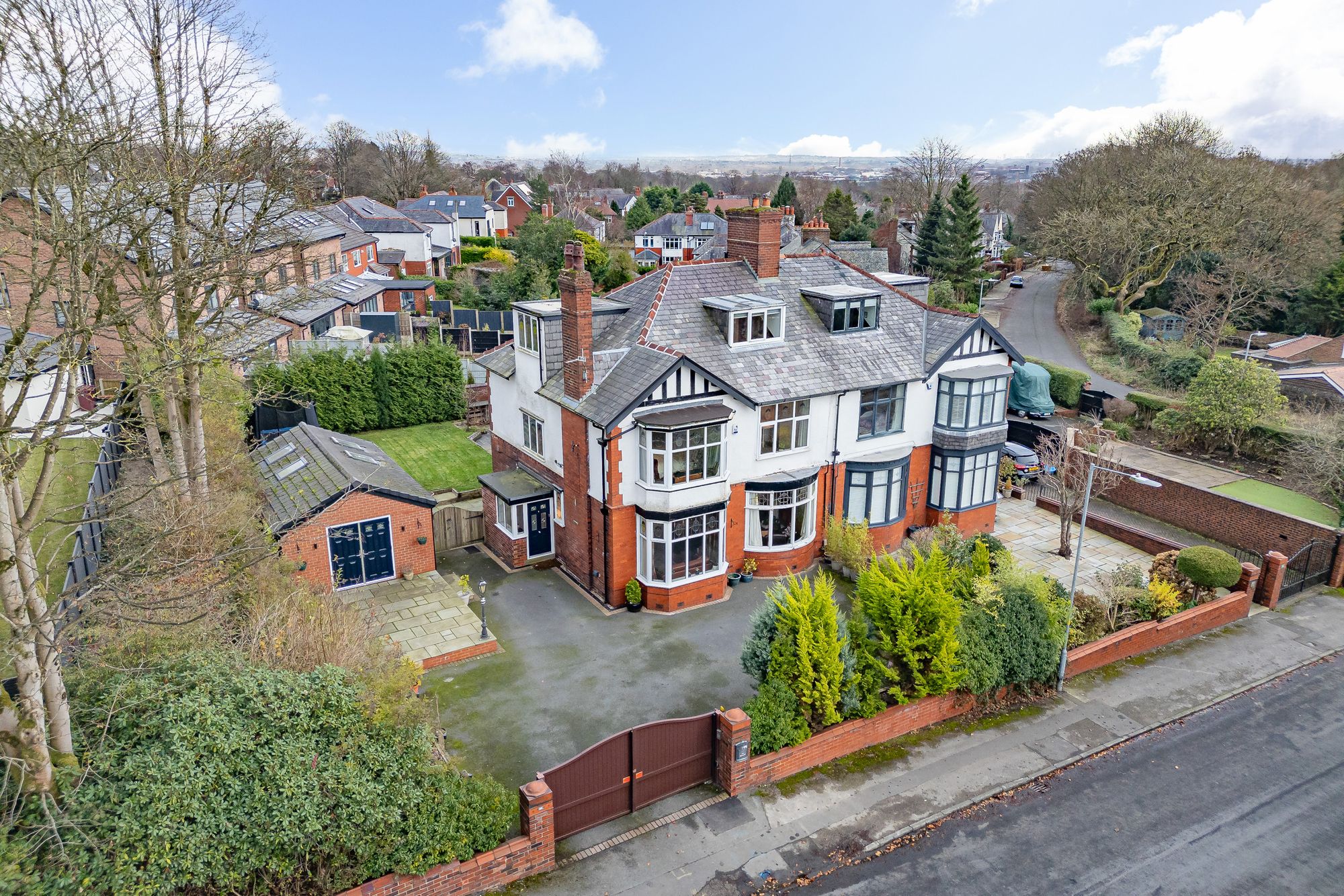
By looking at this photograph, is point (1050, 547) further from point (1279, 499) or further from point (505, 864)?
point (505, 864)

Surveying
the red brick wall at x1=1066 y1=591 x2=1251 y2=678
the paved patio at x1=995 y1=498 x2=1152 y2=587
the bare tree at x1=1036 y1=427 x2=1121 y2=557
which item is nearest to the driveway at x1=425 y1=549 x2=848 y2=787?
the red brick wall at x1=1066 y1=591 x2=1251 y2=678

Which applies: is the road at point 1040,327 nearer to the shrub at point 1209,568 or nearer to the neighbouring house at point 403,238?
the shrub at point 1209,568

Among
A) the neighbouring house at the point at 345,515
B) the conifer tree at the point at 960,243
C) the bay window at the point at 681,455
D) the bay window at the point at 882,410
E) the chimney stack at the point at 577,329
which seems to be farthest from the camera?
the conifer tree at the point at 960,243

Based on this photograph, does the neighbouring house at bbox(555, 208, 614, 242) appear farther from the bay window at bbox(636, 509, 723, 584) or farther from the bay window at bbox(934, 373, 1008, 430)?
the bay window at bbox(636, 509, 723, 584)

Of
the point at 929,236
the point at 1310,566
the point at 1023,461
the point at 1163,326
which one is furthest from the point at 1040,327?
the point at 1310,566

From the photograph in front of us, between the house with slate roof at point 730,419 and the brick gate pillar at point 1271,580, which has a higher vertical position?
the house with slate roof at point 730,419

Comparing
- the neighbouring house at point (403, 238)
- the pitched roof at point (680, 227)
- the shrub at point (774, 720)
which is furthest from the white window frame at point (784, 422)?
the pitched roof at point (680, 227)

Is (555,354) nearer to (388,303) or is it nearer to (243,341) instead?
(243,341)

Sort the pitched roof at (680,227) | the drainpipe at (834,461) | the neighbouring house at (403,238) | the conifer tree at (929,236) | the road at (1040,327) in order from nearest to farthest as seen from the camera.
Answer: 1. the drainpipe at (834,461)
2. the road at (1040,327)
3. the neighbouring house at (403,238)
4. the conifer tree at (929,236)
5. the pitched roof at (680,227)
